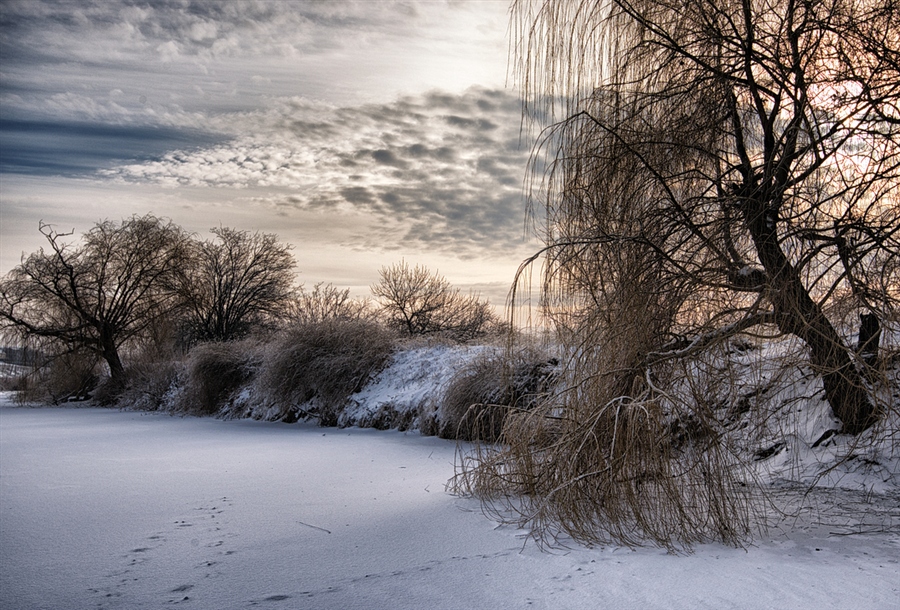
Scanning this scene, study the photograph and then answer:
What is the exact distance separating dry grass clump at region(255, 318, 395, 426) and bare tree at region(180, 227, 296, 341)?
1110 centimetres

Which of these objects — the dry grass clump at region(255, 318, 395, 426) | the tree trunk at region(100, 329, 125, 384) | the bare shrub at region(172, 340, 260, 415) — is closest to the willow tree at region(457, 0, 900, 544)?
the dry grass clump at region(255, 318, 395, 426)

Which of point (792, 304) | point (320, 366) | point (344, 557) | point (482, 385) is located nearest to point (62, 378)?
point (320, 366)

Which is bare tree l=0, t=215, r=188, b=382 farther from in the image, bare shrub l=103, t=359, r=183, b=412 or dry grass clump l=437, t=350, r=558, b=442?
dry grass clump l=437, t=350, r=558, b=442

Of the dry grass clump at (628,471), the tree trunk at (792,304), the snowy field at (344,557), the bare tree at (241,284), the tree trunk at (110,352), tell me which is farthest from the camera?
the bare tree at (241,284)

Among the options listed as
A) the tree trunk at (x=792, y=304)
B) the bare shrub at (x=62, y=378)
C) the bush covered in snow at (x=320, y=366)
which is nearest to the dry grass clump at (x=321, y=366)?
the bush covered in snow at (x=320, y=366)

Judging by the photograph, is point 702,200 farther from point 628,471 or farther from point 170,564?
point 170,564

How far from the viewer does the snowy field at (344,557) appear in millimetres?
2449

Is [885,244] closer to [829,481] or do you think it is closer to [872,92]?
[872,92]

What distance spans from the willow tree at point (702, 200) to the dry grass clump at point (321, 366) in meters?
6.18

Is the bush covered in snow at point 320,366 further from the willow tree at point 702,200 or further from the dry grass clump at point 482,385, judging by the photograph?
the willow tree at point 702,200

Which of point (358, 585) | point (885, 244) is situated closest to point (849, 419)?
point (885, 244)

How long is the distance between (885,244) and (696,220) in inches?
51.6

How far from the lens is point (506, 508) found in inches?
152

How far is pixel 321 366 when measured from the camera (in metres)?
10.3
